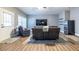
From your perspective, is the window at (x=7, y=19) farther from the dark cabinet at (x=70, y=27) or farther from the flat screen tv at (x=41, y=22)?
the dark cabinet at (x=70, y=27)

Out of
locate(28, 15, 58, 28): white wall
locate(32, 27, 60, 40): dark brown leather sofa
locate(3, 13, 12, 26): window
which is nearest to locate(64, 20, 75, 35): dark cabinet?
locate(28, 15, 58, 28): white wall

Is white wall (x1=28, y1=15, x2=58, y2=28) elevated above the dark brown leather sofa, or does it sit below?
above

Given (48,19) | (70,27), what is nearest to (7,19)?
(70,27)

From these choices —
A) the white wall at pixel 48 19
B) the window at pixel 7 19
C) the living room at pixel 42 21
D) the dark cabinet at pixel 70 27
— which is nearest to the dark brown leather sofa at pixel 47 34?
the living room at pixel 42 21

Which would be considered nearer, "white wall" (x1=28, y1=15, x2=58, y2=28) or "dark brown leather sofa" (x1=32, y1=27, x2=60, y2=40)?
"dark brown leather sofa" (x1=32, y1=27, x2=60, y2=40)

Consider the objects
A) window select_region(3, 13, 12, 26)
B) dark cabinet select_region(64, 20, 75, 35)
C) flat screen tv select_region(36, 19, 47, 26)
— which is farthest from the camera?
flat screen tv select_region(36, 19, 47, 26)

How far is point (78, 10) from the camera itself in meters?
8.84

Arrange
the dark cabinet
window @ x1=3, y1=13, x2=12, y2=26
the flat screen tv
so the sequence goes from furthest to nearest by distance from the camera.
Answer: the flat screen tv, the dark cabinet, window @ x1=3, y1=13, x2=12, y2=26

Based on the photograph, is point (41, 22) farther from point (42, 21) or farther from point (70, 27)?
point (70, 27)

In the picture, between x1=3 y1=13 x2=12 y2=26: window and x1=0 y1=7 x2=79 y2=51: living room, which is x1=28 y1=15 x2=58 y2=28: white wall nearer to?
x1=0 y1=7 x2=79 y2=51: living room

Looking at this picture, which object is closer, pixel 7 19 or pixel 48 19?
pixel 7 19
